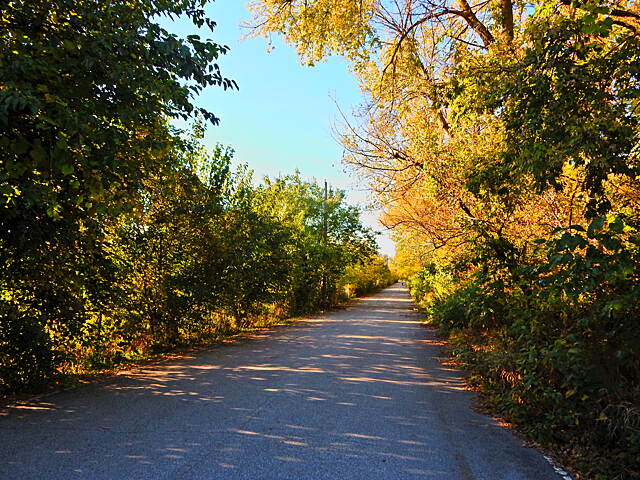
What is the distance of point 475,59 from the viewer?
6918mm

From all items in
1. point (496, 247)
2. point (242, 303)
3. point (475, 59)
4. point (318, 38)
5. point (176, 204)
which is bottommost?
point (242, 303)

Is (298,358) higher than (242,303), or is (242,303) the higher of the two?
(242,303)

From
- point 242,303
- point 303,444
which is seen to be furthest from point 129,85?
point 242,303

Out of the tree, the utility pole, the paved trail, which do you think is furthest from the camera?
the utility pole

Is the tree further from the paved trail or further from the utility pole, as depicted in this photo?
the utility pole

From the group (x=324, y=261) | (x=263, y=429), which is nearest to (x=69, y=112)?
(x=263, y=429)

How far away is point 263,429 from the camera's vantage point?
4.69 m

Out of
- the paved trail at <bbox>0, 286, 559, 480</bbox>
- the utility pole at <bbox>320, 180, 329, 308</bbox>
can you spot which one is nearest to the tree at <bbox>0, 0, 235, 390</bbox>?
the paved trail at <bbox>0, 286, 559, 480</bbox>

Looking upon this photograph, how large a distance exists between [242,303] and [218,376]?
7223 millimetres

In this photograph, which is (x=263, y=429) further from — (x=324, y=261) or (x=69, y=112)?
(x=324, y=261)

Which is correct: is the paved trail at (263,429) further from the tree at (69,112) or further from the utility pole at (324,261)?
the utility pole at (324,261)

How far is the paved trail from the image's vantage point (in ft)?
12.3

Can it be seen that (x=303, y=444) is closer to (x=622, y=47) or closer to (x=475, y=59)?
(x=622, y=47)

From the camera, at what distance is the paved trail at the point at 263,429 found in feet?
12.3
